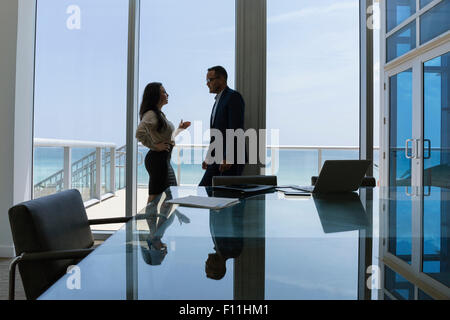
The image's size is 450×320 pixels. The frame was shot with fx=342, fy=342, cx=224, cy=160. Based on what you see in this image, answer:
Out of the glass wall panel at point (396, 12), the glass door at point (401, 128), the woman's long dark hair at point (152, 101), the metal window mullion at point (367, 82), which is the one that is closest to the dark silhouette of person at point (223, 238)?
the woman's long dark hair at point (152, 101)

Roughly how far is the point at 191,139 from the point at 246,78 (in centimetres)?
87

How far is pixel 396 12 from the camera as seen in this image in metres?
3.79

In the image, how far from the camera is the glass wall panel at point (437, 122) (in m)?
3.22

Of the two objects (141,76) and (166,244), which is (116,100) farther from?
(166,244)

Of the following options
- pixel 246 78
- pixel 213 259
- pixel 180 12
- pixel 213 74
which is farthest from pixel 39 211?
pixel 180 12

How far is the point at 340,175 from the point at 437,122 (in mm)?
2079

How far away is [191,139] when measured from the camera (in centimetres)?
370

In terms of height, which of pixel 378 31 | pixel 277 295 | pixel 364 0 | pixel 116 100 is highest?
pixel 364 0

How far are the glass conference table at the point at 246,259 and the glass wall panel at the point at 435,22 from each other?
2.72 metres

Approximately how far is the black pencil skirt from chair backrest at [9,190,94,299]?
175cm

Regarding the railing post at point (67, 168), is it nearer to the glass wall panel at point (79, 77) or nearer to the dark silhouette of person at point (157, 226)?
the glass wall panel at point (79, 77)

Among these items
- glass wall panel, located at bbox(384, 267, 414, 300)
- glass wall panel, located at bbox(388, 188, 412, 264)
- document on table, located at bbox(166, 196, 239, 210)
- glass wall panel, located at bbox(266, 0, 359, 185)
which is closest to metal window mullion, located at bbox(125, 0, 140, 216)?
glass wall panel, located at bbox(266, 0, 359, 185)

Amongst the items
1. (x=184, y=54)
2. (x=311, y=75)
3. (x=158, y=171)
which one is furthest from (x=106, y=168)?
(x=311, y=75)

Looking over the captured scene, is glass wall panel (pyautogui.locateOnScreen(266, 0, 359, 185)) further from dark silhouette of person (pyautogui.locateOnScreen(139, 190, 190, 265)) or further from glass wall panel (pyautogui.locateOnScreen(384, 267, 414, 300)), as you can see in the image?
glass wall panel (pyautogui.locateOnScreen(384, 267, 414, 300))
